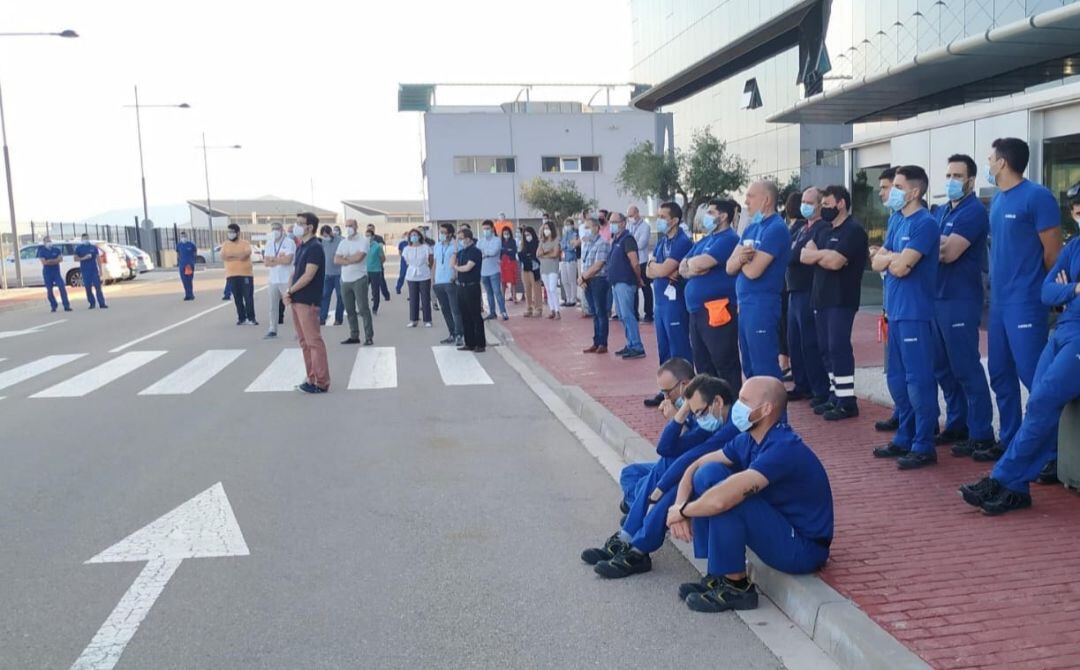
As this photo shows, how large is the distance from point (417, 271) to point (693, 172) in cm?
2963

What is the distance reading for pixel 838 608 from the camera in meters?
3.91

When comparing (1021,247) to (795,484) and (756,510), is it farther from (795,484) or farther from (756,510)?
(756,510)

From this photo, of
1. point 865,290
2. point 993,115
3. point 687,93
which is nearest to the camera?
point 993,115

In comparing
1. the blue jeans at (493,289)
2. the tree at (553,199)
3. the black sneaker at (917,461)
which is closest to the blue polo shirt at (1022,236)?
the black sneaker at (917,461)

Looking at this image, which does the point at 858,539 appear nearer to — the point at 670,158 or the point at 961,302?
the point at 961,302

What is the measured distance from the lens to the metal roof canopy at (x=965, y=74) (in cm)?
1038

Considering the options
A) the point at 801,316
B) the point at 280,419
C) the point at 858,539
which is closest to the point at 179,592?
the point at 858,539

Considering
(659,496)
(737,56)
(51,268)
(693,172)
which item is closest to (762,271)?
(659,496)

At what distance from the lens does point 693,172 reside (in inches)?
1743

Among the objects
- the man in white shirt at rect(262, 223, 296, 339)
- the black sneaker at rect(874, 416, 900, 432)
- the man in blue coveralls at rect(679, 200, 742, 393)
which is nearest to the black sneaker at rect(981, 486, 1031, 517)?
the black sneaker at rect(874, 416, 900, 432)

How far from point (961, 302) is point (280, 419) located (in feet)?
20.1

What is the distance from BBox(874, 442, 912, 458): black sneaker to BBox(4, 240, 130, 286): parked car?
33.6 meters

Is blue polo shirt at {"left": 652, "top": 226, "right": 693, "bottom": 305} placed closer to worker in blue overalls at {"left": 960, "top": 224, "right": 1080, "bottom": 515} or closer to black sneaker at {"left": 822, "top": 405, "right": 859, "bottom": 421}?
black sneaker at {"left": 822, "top": 405, "right": 859, "bottom": 421}

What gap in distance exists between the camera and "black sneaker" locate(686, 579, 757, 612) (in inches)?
168
